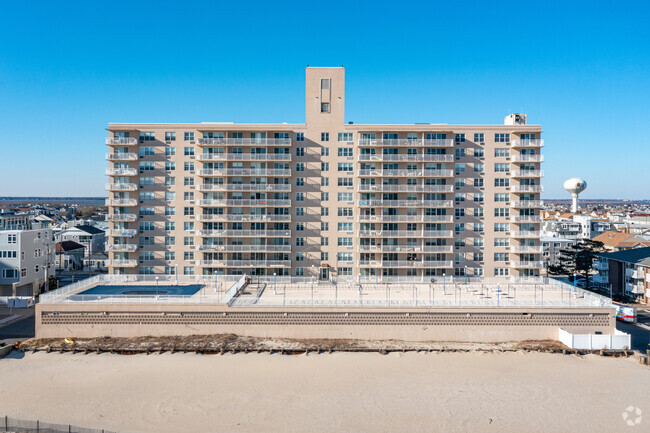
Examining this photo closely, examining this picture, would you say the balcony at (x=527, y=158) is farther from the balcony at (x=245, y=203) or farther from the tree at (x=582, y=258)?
the balcony at (x=245, y=203)

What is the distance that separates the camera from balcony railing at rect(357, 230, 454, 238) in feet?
187

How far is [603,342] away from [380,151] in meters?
31.9

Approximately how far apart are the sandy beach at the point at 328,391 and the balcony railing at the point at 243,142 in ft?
92.4

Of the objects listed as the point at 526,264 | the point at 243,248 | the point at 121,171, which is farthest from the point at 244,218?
the point at 526,264

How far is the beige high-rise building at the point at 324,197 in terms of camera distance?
5738 centimetres

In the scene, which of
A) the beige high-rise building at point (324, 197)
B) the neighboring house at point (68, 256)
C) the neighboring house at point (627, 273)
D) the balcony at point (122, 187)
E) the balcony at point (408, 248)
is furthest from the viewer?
the neighboring house at point (68, 256)

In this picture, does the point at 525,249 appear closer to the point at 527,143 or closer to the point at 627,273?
the point at 527,143

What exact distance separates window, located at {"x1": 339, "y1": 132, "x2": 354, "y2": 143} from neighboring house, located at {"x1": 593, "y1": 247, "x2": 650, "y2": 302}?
139 ft

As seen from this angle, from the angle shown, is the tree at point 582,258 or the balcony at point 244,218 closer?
the balcony at point 244,218

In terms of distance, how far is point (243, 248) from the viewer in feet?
190

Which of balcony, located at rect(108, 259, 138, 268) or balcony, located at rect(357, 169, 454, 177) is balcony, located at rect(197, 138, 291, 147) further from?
balcony, located at rect(108, 259, 138, 268)

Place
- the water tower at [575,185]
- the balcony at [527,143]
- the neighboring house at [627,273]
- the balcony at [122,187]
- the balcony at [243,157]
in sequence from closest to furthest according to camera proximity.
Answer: the balcony at [243,157] → the balcony at [527,143] → the balcony at [122,187] → the neighboring house at [627,273] → the water tower at [575,185]

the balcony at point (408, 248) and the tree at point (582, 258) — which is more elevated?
the balcony at point (408, 248)

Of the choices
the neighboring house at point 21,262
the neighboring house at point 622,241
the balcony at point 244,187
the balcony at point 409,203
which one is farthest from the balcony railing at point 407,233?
the neighboring house at point 622,241
